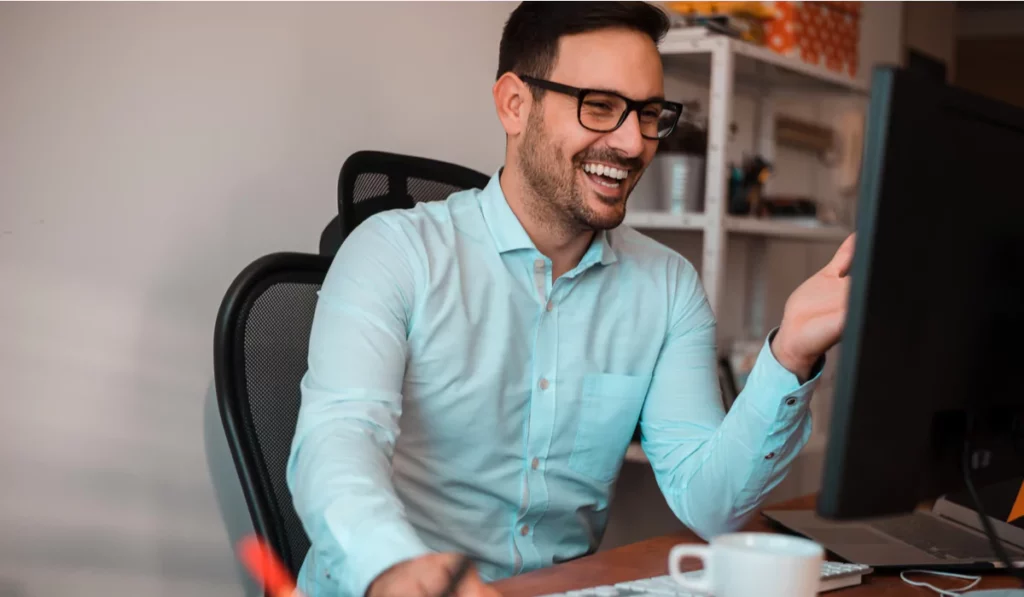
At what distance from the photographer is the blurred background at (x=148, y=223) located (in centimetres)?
140

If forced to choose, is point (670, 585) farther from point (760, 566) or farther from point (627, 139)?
point (627, 139)

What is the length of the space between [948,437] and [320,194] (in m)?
1.28

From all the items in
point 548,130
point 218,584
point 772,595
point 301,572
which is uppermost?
point 548,130

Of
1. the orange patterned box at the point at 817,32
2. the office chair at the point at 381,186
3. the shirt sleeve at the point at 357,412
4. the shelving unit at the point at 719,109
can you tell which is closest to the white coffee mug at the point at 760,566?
the shirt sleeve at the point at 357,412

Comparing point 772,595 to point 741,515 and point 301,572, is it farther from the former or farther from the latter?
point 301,572

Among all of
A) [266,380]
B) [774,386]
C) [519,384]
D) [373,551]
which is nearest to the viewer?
[373,551]

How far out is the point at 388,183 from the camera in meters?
1.47

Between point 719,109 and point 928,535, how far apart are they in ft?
3.91

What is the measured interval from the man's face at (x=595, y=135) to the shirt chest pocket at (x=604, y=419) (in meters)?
0.23

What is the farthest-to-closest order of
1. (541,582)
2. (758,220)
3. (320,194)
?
(758,220), (320,194), (541,582)

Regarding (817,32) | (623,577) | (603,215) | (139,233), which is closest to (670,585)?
(623,577)

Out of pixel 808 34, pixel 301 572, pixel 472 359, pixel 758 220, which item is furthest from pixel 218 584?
pixel 808 34

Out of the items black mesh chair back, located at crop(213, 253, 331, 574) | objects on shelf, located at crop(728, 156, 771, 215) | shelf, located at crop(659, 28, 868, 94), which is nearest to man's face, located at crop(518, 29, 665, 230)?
black mesh chair back, located at crop(213, 253, 331, 574)

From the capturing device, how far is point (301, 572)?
4.02 ft
